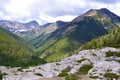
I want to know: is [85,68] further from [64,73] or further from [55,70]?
[64,73]

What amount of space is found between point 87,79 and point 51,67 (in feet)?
97.1

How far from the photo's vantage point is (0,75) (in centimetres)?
6762

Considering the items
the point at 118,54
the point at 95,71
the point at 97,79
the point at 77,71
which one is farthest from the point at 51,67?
the point at 118,54

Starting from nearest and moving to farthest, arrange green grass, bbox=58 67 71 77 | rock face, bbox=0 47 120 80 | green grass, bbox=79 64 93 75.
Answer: rock face, bbox=0 47 120 80 < green grass, bbox=58 67 71 77 < green grass, bbox=79 64 93 75

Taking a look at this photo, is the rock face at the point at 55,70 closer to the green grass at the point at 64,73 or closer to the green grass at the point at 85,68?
the green grass at the point at 64,73

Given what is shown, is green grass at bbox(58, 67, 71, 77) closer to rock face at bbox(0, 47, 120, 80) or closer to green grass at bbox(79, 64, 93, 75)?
rock face at bbox(0, 47, 120, 80)

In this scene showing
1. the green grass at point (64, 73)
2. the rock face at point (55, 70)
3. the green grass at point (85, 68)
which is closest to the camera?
the rock face at point (55, 70)

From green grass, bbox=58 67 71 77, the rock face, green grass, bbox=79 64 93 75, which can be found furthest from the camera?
green grass, bbox=79 64 93 75

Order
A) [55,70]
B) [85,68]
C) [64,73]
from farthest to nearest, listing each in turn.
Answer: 1. [55,70]
2. [85,68]
3. [64,73]

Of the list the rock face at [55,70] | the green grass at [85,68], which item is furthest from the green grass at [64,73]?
the green grass at [85,68]

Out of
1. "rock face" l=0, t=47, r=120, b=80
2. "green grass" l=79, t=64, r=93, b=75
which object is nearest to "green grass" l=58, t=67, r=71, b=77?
"rock face" l=0, t=47, r=120, b=80

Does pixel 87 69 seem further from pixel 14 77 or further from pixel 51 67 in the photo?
pixel 14 77

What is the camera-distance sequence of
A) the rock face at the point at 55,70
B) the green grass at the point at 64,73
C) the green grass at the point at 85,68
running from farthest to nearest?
the green grass at the point at 85,68 → the green grass at the point at 64,73 → the rock face at the point at 55,70

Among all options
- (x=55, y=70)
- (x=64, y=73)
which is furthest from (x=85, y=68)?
(x=64, y=73)
